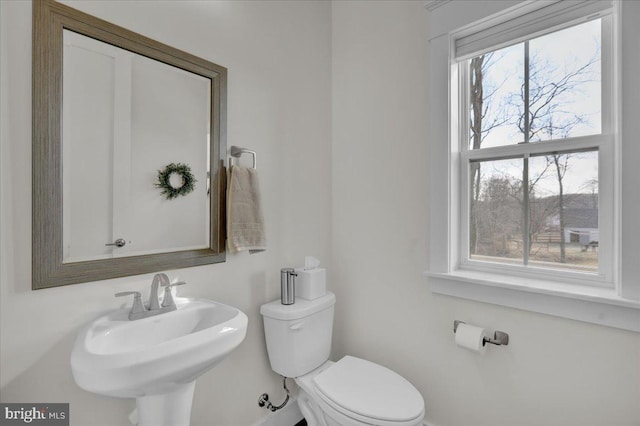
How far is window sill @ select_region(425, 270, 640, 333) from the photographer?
41.1 inches

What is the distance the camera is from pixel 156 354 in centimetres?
79

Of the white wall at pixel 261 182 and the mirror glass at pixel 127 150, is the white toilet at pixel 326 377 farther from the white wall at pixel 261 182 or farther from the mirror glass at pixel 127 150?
the mirror glass at pixel 127 150

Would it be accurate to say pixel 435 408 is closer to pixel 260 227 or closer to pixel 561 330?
pixel 561 330

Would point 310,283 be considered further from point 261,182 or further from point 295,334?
point 261,182

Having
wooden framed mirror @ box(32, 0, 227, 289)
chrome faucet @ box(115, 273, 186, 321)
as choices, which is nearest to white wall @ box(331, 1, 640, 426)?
wooden framed mirror @ box(32, 0, 227, 289)

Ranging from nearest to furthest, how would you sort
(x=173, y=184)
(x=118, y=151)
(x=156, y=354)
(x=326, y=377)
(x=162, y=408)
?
(x=156, y=354), (x=162, y=408), (x=118, y=151), (x=173, y=184), (x=326, y=377)

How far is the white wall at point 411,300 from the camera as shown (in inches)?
44.6

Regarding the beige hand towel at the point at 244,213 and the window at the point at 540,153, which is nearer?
the window at the point at 540,153

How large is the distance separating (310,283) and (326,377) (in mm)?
442

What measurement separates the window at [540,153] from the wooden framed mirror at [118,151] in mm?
1217

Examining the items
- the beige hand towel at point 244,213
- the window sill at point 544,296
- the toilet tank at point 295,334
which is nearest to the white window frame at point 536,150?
the window sill at point 544,296

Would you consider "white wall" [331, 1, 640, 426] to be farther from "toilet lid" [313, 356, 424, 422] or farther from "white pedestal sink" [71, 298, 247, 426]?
"white pedestal sink" [71, 298, 247, 426]

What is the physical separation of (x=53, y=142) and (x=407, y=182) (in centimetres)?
146

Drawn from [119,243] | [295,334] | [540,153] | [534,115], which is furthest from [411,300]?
[119,243]
